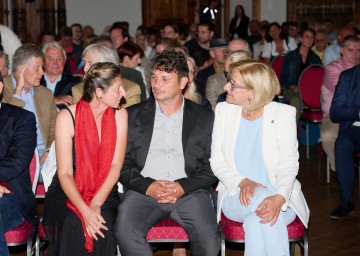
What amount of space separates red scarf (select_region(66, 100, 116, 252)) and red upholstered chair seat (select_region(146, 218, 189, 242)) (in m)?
0.38

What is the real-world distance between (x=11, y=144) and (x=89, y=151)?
1.45 feet

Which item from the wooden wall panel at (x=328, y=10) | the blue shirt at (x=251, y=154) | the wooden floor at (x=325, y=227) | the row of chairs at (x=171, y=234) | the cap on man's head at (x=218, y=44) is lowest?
the wooden floor at (x=325, y=227)

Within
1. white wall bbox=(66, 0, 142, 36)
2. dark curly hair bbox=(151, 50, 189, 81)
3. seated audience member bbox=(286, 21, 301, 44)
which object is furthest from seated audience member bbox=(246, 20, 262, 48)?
dark curly hair bbox=(151, 50, 189, 81)

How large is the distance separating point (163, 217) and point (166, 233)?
0.39 ft

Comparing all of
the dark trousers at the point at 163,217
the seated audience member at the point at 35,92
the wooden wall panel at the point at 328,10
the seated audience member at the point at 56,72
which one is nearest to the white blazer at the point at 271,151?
the dark trousers at the point at 163,217

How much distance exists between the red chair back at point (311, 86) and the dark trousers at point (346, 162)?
6.49 ft

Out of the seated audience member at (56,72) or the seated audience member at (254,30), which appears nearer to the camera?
the seated audience member at (56,72)

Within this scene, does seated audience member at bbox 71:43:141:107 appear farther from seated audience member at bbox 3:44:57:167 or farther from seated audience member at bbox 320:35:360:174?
seated audience member at bbox 320:35:360:174

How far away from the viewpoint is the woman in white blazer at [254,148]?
13.1 ft

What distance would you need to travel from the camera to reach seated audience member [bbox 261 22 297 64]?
12.1 meters

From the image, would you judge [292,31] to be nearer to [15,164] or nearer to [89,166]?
[89,166]

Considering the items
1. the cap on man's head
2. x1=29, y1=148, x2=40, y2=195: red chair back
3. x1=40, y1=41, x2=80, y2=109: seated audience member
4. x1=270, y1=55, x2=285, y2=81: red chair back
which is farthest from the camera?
x1=270, y1=55, x2=285, y2=81: red chair back

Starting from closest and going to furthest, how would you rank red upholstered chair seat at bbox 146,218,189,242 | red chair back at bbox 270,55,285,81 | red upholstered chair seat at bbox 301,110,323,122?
red upholstered chair seat at bbox 146,218,189,242
red upholstered chair seat at bbox 301,110,323,122
red chair back at bbox 270,55,285,81

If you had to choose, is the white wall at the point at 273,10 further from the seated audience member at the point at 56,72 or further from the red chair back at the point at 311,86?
the seated audience member at the point at 56,72
